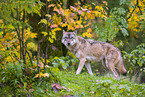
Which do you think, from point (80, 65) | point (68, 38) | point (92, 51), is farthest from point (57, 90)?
point (92, 51)

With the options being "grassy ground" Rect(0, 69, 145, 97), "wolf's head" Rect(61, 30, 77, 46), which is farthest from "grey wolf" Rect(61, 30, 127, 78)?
"grassy ground" Rect(0, 69, 145, 97)

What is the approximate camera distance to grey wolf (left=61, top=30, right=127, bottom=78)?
806cm

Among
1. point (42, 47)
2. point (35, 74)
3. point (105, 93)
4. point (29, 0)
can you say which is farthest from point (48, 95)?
point (42, 47)

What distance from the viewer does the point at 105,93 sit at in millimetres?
4680

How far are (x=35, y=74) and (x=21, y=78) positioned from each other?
16.2 inches

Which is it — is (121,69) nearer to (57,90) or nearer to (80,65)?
(80,65)

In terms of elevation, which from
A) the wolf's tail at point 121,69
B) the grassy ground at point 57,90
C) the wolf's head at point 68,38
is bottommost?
the wolf's tail at point 121,69

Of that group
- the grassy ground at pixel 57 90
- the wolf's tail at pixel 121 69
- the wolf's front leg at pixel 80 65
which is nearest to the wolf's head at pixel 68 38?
the wolf's front leg at pixel 80 65

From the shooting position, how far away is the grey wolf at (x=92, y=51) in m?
8.06

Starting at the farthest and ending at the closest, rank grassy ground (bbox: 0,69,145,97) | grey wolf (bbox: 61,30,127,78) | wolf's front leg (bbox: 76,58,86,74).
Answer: grey wolf (bbox: 61,30,127,78)
wolf's front leg (bbox: 76,58,86,74)
grassy ground (bbox: 0,69,145,97)

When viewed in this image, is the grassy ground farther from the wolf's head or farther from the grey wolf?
the wolf's head

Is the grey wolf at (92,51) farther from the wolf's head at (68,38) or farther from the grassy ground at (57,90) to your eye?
the grassy ground at (57,90)

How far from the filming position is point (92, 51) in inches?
335

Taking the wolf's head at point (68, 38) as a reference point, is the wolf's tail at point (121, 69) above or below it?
below
